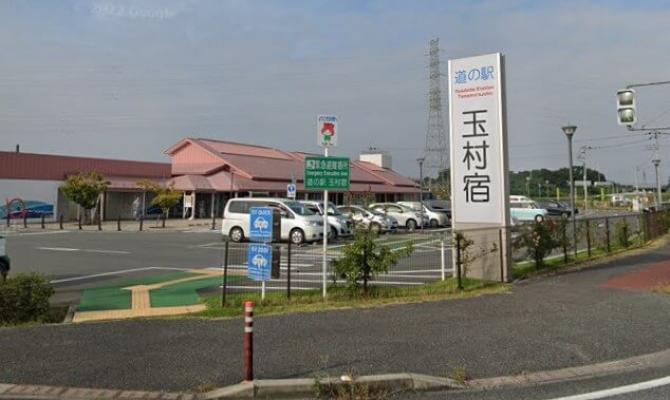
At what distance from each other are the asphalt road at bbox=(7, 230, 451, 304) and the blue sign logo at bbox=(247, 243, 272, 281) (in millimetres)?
1382

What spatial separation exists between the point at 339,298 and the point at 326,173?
2.33 m

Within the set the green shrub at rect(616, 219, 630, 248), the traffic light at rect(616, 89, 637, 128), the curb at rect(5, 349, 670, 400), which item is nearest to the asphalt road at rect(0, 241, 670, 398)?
the curb at rect(5, 349, 670, 400)

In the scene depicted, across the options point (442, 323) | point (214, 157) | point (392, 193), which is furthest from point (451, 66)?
point (392, 193)

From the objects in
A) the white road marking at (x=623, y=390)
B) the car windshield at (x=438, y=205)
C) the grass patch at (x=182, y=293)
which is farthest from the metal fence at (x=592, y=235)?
the car windshield at (x=438, y=205)

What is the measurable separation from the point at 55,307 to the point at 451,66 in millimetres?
10025

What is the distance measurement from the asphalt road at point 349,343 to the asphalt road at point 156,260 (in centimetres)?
324

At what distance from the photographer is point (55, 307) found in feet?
31.3

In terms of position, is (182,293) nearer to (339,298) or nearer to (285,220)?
(339,298)

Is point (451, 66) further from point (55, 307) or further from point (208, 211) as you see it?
point (208, 211)

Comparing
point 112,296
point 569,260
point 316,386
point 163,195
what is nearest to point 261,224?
point 112,296

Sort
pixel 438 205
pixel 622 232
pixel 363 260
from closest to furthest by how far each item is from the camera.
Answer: pixel 363 260
pixel 622 232
pixel 438 205

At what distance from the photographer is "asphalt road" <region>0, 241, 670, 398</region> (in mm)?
5727

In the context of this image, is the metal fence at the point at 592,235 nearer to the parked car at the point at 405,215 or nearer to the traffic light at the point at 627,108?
the traffic light at the point at 627,108

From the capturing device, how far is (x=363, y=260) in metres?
9.71
